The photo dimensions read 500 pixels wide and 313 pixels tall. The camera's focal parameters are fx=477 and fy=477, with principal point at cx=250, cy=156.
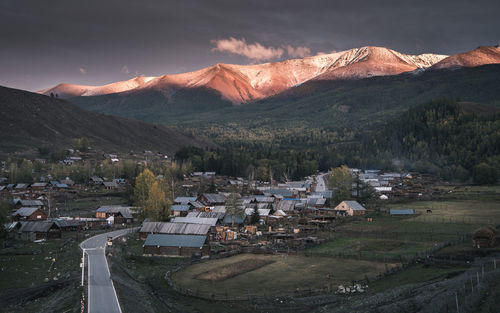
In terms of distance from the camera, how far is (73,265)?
4994 cm

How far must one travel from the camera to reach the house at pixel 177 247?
61719 millimetres

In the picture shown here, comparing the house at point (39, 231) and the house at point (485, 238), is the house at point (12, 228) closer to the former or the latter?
the house at point (39, 231)

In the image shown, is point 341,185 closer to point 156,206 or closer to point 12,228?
point 156,206

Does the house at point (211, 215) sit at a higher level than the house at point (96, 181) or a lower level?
lower

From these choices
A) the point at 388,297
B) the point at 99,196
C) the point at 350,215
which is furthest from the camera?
the point at 99,196

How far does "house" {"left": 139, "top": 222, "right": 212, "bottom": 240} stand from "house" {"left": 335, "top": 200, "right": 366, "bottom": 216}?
43.8 meters

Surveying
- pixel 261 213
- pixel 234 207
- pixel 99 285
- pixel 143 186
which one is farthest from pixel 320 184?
pixel 99 285

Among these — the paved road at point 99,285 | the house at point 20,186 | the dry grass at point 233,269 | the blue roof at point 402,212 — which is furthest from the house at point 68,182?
the dry grass at point 233,269

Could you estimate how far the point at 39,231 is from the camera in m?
73.2

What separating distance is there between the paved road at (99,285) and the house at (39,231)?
15604mm

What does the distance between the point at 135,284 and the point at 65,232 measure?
4140 centimetres

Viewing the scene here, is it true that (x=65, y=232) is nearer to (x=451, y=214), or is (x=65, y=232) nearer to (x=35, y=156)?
(x=451, y=214)

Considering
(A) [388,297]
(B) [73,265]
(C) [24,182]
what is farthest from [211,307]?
(C) [24,182]

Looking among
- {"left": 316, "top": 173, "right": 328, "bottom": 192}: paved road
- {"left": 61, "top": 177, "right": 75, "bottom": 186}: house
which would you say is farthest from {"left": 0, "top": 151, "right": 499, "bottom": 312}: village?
{"left": 316, "top": 173, "right": 328, "bottom": 192}: paved road
